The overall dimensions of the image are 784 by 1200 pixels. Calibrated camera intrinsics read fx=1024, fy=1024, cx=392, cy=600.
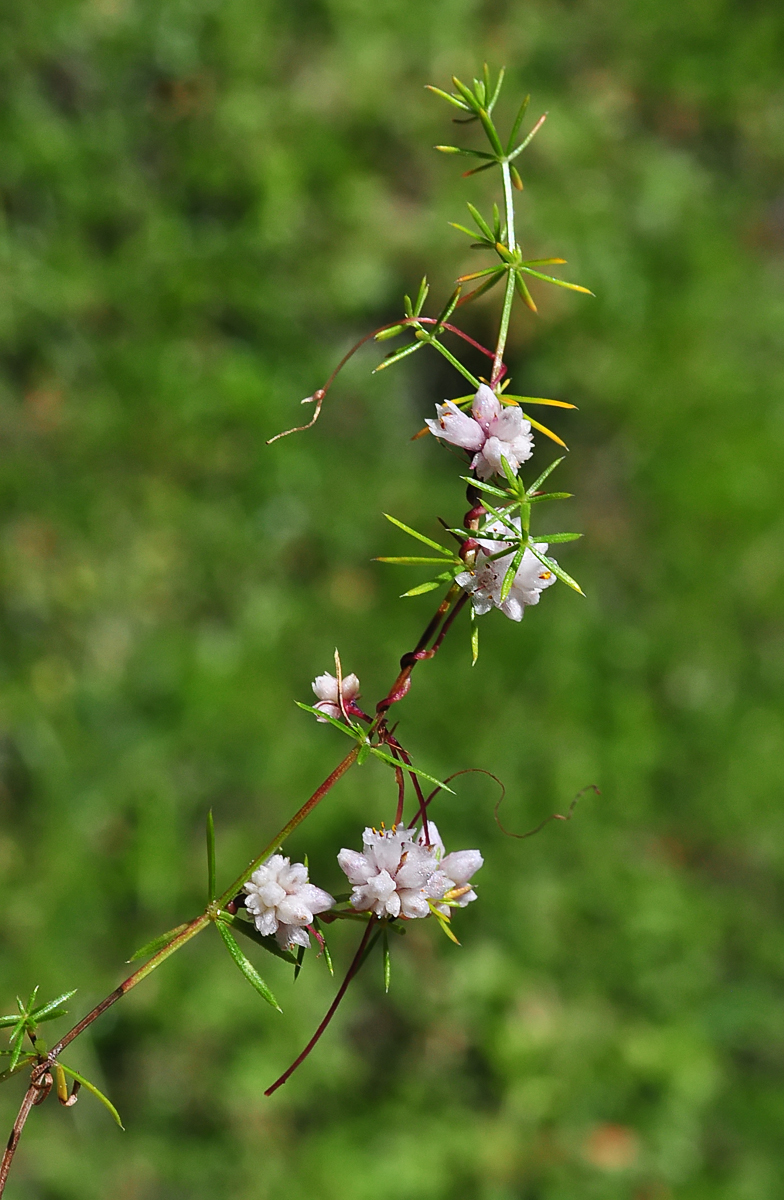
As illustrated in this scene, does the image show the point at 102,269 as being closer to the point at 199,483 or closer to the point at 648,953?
the point at 199,483

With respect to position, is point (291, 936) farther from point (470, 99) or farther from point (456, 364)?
point (470, 99)

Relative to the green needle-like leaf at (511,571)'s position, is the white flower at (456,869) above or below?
below

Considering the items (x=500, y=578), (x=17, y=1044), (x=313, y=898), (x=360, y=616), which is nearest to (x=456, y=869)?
(x=313, y=898)

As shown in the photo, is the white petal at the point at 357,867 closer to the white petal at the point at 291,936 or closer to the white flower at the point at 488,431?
the white petal at the point at 291,936

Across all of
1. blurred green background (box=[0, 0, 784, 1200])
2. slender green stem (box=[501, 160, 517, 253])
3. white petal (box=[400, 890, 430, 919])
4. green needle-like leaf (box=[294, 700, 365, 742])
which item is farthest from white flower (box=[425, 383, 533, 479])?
blurred green background (box=[0, 0, 784, 1200])

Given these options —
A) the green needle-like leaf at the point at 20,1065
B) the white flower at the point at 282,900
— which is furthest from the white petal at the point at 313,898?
the green needle-like leaf at the point at 20,1065

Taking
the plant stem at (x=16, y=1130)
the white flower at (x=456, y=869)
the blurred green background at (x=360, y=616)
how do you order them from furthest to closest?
1. the blurred green background at (x=360, y=616)
2. the white flower at (x=456, y=869)
3. the plant stem at (x=16, y=1130)

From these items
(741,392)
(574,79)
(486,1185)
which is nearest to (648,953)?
(486,1185)
